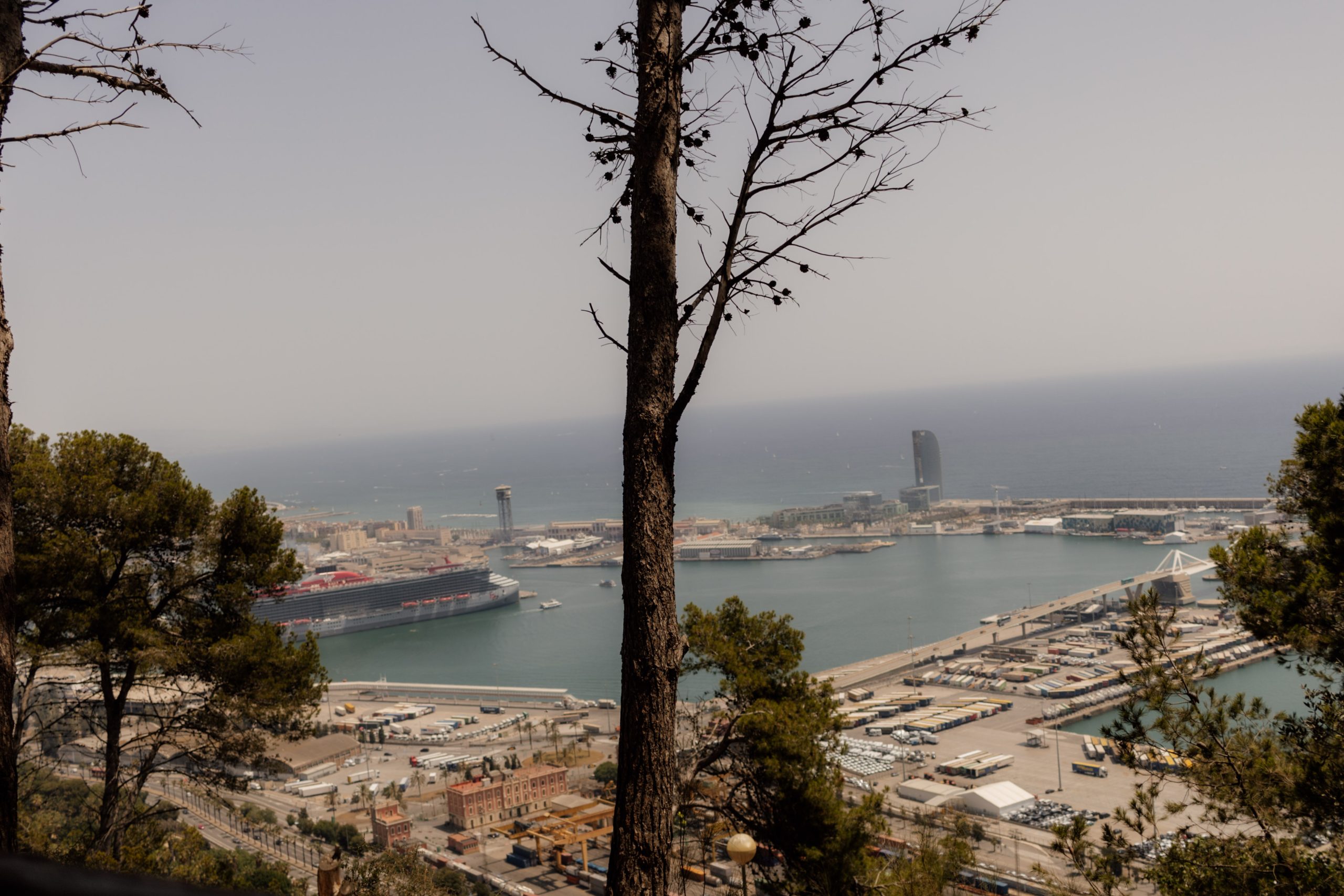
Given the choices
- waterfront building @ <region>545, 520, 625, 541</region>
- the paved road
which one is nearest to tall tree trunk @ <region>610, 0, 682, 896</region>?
the paved road

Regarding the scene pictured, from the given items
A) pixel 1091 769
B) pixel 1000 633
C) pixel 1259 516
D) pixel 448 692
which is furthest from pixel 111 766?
pixel 1259 516

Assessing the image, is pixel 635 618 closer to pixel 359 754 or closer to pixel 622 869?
pixel 622 869

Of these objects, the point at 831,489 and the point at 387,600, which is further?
the point at 831,489

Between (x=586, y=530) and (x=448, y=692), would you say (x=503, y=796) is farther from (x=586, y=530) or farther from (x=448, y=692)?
(x=586, y=530)

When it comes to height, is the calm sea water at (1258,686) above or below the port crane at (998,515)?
below

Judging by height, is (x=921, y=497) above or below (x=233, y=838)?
above

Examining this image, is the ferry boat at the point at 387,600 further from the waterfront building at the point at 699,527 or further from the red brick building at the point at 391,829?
the red brick building at the point at 391,829

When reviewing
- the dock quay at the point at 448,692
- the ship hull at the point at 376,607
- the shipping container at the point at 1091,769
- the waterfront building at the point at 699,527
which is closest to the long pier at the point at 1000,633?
the shipping container at the point at 1091,769

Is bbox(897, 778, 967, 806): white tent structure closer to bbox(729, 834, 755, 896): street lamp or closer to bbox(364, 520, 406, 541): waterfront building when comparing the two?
bbox(729, 834, 755, 896): street lamp
